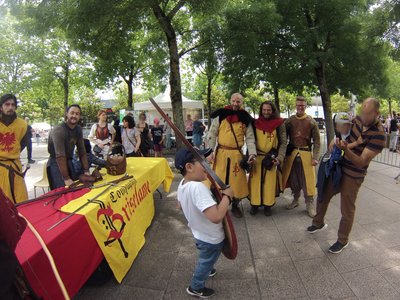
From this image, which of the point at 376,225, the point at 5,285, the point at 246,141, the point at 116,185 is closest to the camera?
the point at 5,285

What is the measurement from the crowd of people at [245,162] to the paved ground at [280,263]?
0.67 ft

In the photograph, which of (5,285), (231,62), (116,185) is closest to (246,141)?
(116,185)

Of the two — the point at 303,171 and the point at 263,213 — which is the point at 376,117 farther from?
the point at 263,213

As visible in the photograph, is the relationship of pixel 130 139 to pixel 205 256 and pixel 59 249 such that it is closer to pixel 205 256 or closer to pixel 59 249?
pixel 205 256

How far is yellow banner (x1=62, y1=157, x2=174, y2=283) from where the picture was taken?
8.53ft

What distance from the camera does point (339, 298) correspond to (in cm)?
260

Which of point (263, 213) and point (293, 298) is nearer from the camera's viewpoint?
point (293, 298)

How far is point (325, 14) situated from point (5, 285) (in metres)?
10.4

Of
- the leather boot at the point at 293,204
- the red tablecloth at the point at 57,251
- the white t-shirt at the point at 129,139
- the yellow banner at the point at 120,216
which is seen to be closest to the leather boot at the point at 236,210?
the leather boot at the point at 293,204

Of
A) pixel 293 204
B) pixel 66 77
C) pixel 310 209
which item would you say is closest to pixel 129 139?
pixel 293 204

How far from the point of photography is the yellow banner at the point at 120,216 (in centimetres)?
260

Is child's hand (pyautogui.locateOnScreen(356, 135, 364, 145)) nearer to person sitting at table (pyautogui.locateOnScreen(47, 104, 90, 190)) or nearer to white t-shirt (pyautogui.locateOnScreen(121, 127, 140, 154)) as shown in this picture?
person sitting at table (pyautogui.locateOnScreen(47, 104, 90, 190))

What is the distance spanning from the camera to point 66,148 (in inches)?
147

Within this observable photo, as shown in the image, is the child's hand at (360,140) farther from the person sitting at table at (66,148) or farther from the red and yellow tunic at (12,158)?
the red and yellow tunic at (12,158)
